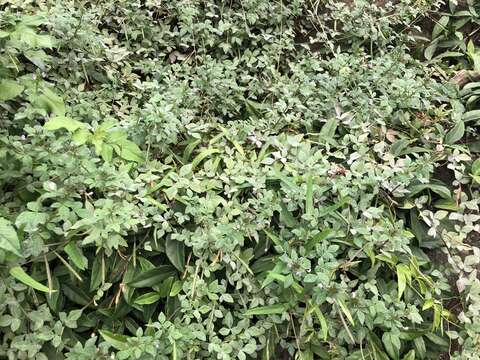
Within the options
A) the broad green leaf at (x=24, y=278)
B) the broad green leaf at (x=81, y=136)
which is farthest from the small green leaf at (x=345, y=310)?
the broad green leaf at (x=81, y=136)

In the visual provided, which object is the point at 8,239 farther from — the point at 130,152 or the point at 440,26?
the point at 440,26

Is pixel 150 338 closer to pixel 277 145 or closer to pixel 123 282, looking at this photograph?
pixel 123 282

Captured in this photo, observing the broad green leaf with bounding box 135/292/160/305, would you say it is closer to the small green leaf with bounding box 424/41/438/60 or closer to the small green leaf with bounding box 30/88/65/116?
the small green leaf with bounding box 30/88/65/116

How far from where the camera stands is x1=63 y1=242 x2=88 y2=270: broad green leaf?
1.58 m

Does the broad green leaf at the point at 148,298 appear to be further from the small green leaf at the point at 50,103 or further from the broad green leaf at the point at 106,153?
the small green leaf at the point at 50,103

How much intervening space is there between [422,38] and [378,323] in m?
1.88

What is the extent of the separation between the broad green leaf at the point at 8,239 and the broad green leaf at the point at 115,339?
0.42 m

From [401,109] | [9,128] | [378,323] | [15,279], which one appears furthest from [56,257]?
[401,109]

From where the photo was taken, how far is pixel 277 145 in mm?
2041

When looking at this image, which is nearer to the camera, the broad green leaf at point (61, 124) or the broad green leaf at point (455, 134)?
the broad green leaf at point (61, 124)

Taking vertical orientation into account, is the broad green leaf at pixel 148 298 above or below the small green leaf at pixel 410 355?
above

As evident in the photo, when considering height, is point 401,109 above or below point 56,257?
above

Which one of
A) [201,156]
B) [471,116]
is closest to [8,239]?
[201,156]

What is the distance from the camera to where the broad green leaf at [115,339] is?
5.07 ft
